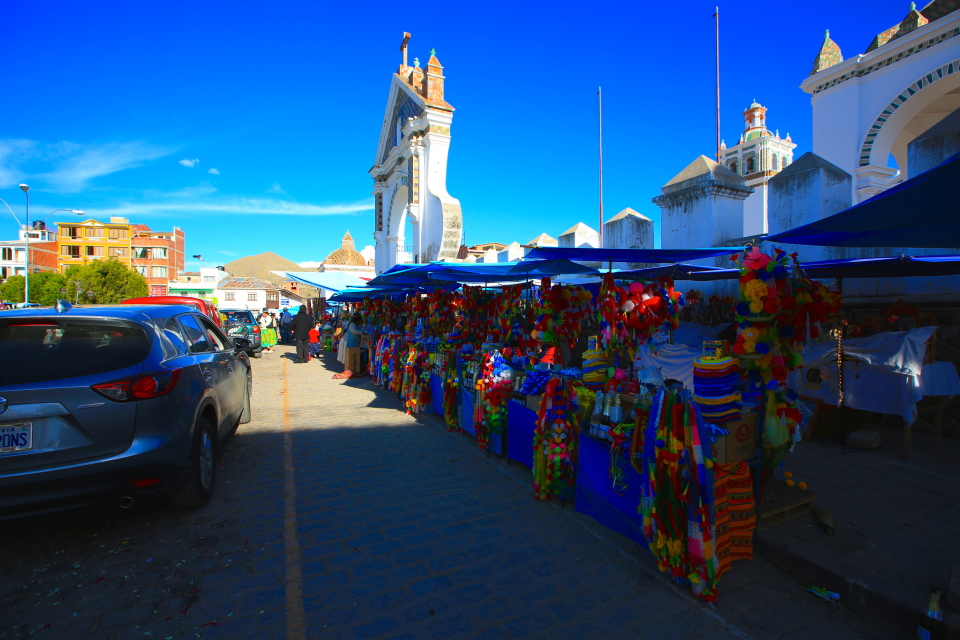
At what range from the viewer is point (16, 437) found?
2.99m

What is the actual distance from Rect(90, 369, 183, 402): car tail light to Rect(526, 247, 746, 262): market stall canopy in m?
3.34

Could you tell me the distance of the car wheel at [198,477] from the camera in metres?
3.84

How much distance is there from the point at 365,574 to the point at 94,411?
2068 millimetres

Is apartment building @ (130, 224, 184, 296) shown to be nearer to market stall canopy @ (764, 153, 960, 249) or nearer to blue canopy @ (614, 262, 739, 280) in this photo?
blue canopy @ (614, 262, 739, 280)

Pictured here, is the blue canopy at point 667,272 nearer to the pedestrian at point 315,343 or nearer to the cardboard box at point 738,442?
the cardboard box at point 738,442

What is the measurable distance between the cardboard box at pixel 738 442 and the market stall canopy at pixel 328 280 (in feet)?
38.6

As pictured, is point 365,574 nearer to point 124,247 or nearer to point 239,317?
point 239,317

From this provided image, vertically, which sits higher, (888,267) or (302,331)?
(888,267)

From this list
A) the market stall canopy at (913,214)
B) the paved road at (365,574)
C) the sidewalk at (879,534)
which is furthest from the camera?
the sidewalk at (879,534)

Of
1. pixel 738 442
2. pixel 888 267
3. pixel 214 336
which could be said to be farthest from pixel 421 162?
pixel 738 442

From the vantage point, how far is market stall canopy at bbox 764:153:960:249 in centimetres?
225

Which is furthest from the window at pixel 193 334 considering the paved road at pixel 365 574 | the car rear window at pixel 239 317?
the car rear window at pixel 239 317

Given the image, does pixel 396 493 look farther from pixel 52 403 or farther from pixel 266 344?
pixel 266 344

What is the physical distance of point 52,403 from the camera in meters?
3.04
